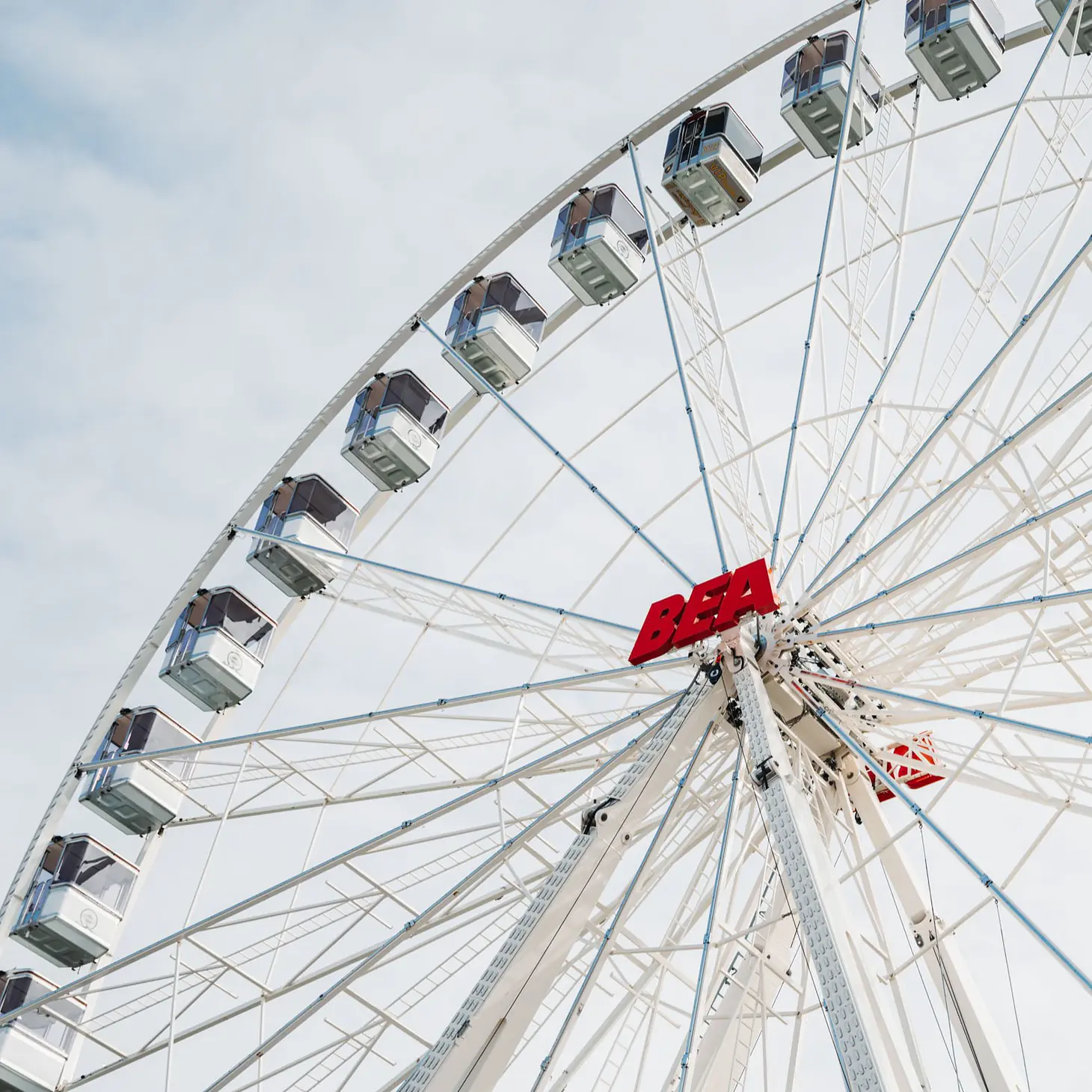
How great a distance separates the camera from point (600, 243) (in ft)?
56.3

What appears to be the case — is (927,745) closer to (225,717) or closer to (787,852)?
(787,852)

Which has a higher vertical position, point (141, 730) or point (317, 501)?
point (317, 501)

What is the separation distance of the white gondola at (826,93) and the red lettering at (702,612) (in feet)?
19.7

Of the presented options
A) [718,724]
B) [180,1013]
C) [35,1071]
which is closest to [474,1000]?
[718,724]

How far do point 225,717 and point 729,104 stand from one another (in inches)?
348

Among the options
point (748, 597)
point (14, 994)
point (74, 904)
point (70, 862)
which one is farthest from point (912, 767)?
point (14, 994)

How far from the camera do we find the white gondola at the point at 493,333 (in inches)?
688

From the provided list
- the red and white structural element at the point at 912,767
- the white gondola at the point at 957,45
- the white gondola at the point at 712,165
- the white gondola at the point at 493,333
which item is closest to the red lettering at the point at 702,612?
the red and white structural element at the point at 912,767

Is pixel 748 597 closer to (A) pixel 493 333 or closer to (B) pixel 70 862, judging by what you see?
(A) pixel 493 333

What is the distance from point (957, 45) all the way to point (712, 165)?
276 centimetres

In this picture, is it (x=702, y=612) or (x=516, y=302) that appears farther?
(x=516, y=302)

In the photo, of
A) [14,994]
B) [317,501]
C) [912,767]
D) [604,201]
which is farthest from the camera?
[317,501]

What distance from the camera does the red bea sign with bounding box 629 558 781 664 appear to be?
12.8 m

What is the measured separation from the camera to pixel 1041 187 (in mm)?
16047
